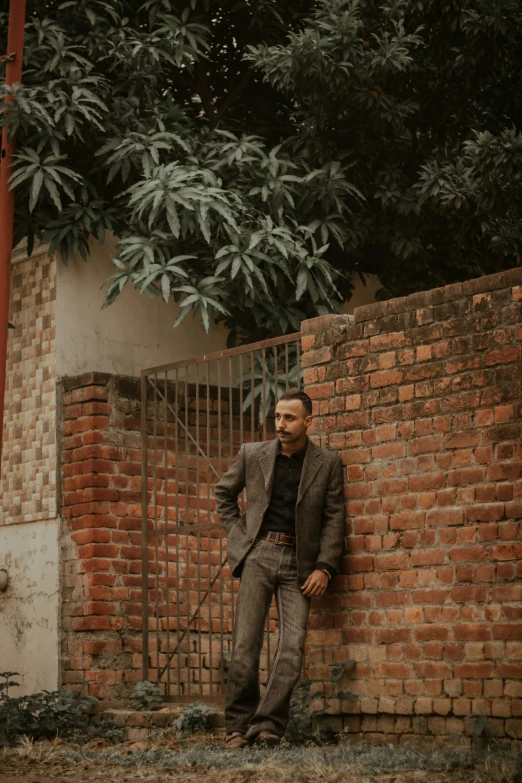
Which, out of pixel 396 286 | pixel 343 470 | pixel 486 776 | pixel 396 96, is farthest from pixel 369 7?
pixel 486 776

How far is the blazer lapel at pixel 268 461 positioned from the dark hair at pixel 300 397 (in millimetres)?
260

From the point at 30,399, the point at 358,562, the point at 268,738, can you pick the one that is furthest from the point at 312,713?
the point at 30,399

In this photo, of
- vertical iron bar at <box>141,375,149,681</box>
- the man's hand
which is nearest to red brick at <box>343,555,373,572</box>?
the man's hand

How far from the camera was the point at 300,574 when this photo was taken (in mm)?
6855

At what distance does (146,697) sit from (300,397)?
2.65 metres

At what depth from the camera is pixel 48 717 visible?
816 centimetres

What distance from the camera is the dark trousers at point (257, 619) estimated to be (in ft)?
22.4

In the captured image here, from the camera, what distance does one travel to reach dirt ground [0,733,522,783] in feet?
17.8

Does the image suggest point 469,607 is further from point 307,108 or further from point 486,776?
point 307,108

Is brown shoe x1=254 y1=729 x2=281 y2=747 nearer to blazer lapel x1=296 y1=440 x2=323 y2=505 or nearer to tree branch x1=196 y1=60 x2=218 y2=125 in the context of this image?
blazer lapel x1=296 y1=440 x2=323 y2=505

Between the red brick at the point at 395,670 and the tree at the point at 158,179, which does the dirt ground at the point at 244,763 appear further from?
the tree at the point at 158,179

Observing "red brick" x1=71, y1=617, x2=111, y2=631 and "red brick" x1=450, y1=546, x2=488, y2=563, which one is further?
"red brick" x1=71, y1=617, x2=111, y2=631

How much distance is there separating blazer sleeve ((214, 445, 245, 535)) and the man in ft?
0.28

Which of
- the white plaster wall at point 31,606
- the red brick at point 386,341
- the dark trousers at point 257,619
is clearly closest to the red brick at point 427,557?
the dark trousers at point 257,619
